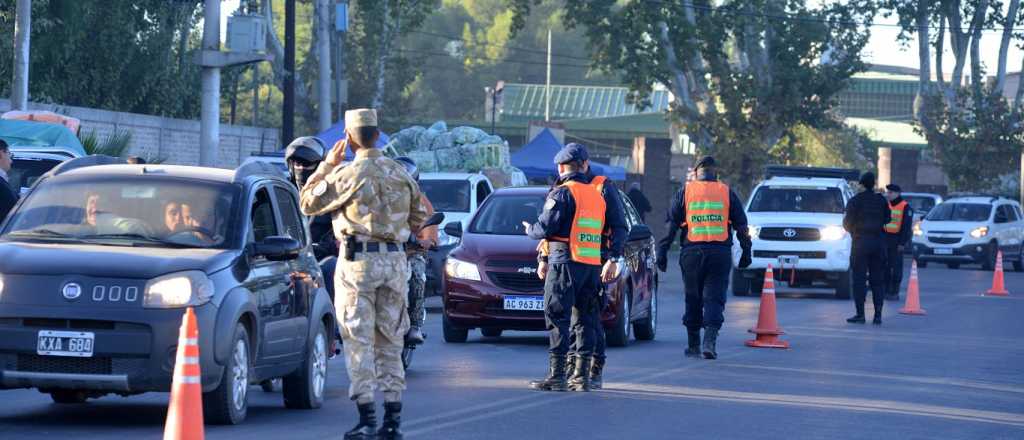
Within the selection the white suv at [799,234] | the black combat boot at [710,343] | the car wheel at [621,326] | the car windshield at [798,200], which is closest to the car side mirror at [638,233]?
the car wheel at [621,326]

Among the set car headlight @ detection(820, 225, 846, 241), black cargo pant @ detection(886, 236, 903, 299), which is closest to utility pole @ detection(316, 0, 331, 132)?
car headlight @ detection(820, 225, 846, 241)

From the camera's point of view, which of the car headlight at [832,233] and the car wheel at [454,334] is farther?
the car headlight at [832,233]

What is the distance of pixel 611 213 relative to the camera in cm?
1352

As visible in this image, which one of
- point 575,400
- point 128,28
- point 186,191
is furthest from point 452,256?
point 128,28

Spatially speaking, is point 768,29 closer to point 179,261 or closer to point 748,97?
point 748,97

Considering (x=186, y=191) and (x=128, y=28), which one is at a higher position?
(x=128, y=28)

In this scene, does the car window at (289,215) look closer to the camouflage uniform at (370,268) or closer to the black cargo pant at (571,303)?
the camouflage uniform at (370,268)

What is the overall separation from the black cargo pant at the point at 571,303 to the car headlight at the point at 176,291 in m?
3.77

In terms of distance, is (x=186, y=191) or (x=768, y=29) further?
(x=768, y=29)

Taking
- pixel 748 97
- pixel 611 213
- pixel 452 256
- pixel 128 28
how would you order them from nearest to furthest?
pixel 611 213, pixel 452 256, pixel 128 28, pixel 748 97

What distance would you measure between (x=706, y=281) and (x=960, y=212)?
97.2ft

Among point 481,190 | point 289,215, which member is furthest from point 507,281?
point 481,190

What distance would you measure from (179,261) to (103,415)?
1407 millimetres

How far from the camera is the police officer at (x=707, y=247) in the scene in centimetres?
1611
